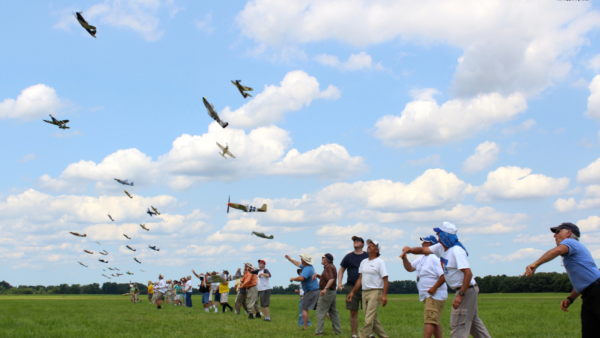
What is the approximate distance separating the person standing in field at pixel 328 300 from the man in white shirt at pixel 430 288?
3360 mm

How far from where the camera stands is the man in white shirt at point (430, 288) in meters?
8.53

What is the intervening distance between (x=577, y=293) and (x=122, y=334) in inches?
398

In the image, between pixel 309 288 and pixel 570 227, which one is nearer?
pixel 570 227

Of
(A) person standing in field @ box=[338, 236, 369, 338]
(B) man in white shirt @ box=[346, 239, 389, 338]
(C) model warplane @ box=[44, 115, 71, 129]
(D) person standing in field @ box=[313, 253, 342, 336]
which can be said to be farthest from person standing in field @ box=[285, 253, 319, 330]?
(C) model warplane @ box=[44, 115, 71, 129]

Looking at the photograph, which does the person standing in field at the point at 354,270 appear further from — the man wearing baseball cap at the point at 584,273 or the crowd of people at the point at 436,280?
the man wearing baseball cap at the point at 584,273

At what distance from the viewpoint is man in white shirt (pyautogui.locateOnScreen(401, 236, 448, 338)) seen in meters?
8.53

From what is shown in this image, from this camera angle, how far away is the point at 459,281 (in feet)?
25.3

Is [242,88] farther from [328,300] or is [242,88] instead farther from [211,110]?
[328,300]

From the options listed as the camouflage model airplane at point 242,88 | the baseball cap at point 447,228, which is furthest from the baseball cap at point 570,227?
the camouflage model airplane at point 242,88

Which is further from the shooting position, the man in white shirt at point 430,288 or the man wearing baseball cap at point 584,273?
the man in white shirt at point 430,288

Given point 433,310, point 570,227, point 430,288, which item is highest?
point 570,227

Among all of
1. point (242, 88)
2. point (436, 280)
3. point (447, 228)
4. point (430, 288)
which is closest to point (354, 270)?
point (436, 280)

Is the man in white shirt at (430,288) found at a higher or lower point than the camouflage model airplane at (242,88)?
lower

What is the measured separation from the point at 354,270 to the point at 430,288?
314 cm
